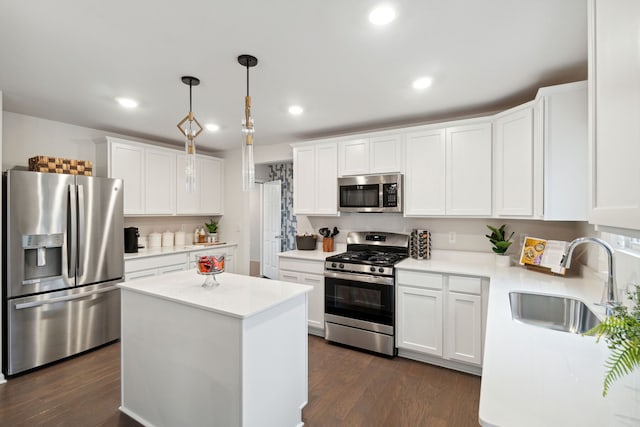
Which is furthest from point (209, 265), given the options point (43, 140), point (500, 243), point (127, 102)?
point (43, 140)

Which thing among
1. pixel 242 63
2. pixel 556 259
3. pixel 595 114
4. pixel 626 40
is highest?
pixel 242 63

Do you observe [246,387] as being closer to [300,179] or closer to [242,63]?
[242,63]

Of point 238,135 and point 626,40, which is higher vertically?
point 238,135

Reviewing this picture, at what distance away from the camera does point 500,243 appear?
→ 2.91 meters

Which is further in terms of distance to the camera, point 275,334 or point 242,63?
point 242,63

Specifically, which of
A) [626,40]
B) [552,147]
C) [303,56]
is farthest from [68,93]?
[552,147]

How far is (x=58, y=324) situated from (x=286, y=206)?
3.66 m

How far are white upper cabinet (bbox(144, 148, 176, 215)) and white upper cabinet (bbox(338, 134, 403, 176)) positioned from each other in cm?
243

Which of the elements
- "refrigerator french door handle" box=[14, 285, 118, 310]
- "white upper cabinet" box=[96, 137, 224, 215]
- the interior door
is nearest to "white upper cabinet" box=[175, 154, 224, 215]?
"white upper cabinet" box=[96, 137, 224, 215]

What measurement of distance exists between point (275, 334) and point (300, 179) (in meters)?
2.49

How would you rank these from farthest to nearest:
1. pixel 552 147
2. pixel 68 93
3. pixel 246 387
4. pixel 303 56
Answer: pixel 68 93, pixel 552 147, pixel 303 56, pixel 246 387

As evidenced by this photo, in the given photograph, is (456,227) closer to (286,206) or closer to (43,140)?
(286,206)

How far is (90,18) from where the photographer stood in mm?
1645

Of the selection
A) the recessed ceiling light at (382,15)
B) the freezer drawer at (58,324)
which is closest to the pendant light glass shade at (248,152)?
the recessed ceiling light at (382,15)
